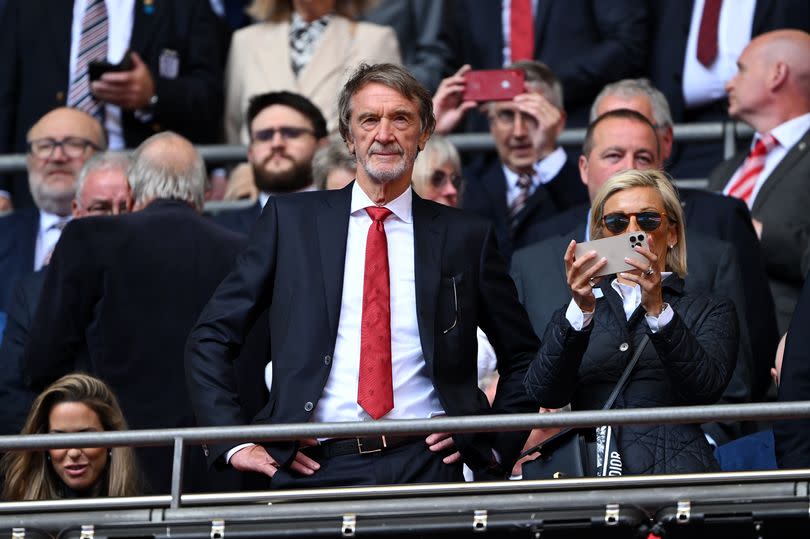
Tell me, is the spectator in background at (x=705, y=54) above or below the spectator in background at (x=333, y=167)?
above

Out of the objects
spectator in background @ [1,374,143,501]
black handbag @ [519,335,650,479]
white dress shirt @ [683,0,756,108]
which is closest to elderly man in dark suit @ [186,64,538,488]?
black handbag @ [519,335,650,479]

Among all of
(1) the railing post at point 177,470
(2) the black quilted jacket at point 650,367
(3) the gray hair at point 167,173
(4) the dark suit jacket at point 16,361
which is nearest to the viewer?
(1) the railing post at point 177,470

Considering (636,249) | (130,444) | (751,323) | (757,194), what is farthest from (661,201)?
(757,194)

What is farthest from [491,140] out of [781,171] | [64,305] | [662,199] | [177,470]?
[177,470]

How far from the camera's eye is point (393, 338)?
668 cm

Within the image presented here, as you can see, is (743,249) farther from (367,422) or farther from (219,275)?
(367,422)

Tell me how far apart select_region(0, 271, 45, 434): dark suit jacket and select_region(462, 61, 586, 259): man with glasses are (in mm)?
2673

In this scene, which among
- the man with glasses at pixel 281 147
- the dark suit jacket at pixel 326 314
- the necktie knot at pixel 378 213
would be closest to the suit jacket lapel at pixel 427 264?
the dark suit jacket at pixel 326 314

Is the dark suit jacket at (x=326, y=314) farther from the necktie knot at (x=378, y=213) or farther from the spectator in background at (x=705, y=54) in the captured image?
the spectator in background at (x=705, y=54)

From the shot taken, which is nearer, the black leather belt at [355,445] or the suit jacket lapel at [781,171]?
the black leather belt at [355,445]

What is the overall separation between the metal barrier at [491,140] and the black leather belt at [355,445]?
467 centimetres

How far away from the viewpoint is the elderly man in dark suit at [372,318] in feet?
21.6

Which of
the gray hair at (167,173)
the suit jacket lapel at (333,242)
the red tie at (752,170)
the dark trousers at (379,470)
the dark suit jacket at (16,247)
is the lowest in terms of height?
the dark trousers at (379,470)

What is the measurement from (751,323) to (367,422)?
3000 millimetres
